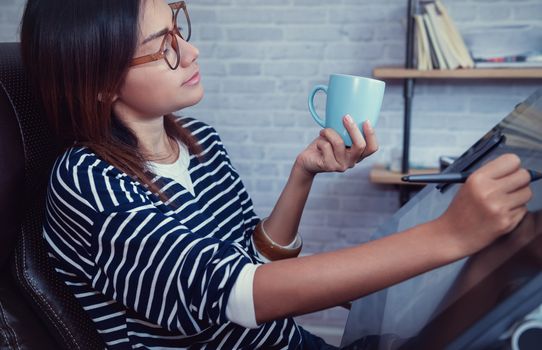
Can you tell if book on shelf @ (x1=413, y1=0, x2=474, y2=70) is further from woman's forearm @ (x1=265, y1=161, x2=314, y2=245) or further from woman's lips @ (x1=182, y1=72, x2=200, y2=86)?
woman's lips @ (x1=182, y1=72, x2=200, y2=86)

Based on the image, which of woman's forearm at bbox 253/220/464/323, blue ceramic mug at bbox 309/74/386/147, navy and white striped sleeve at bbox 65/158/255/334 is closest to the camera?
woman's forearm at bbox 253/220/464/323

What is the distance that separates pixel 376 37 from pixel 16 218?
1.58m

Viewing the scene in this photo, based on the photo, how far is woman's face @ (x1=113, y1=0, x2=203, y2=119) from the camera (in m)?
0.89

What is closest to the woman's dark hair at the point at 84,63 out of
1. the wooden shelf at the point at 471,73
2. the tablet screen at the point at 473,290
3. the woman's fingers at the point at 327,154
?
the woman's fingers at the point at 327,154

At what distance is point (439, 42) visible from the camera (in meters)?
1.89

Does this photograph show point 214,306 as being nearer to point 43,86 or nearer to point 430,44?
point 43,86

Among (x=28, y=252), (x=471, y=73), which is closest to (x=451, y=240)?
(x=28, y=252)

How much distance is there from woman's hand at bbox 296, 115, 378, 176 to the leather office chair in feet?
1.44

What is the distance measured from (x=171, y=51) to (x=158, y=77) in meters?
0.05

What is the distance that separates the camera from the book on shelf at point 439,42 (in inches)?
73.6

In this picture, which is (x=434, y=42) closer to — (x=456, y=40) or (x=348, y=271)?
(x=456, y=40)

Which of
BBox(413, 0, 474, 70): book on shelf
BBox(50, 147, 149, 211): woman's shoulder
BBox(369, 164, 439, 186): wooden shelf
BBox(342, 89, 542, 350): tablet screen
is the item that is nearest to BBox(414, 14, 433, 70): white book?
BBox(413, 0, 474, 70): book on shelf

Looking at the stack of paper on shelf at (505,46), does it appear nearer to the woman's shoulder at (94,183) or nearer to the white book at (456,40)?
the white book at (456,40)

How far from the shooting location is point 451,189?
0.88 m
